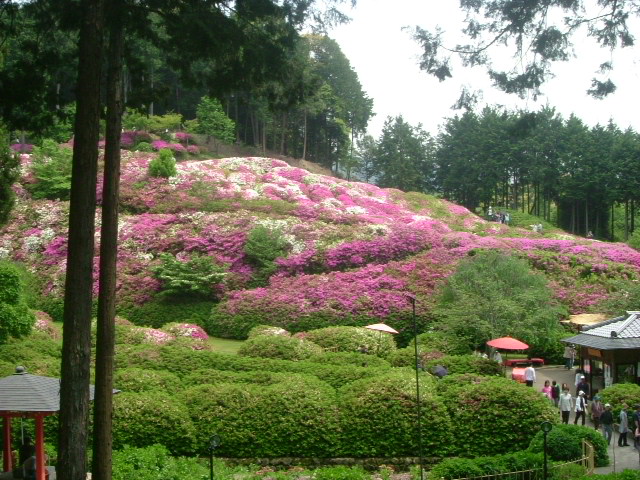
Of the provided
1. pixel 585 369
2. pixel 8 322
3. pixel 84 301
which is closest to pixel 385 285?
pixel 585 369

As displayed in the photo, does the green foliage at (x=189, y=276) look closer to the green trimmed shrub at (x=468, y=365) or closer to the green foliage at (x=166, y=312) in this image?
the green foliage at (x=166, y=312)

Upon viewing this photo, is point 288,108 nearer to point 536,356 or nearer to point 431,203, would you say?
point 536,356

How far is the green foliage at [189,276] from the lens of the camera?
95.5ft

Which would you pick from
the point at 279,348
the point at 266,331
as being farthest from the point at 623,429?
the point at 266,331

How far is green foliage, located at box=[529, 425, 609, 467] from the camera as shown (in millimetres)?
14922

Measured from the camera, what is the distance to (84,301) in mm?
9188

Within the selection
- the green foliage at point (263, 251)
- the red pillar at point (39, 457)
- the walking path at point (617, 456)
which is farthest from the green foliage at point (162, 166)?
the red pillar at point (39, 457)

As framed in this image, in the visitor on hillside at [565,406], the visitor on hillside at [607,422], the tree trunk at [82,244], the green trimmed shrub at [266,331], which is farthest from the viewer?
the green trimmed shrub at [266,331]

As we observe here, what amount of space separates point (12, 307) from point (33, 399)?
8371 millimetres

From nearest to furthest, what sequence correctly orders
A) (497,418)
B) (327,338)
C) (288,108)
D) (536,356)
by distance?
(288,108) → (497,418) → (327,338) → (536,356)

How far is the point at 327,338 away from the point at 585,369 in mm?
8591

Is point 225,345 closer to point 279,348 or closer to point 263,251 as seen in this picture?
point 279,348

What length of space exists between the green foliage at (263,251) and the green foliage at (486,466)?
17905 millimetres

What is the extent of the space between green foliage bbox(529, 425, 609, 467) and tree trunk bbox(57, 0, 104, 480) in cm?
979
